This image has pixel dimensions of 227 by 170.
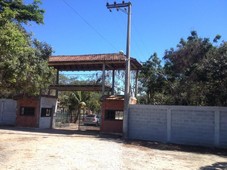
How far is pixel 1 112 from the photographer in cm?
3070

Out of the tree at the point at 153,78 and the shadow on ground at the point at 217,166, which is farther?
the tree at the point at 153,78

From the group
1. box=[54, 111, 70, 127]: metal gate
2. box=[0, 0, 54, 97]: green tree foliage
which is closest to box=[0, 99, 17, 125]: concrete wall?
box=[54, 111, 70, 127]: metal gate

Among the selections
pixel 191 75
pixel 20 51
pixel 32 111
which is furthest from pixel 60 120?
pixel 20 51

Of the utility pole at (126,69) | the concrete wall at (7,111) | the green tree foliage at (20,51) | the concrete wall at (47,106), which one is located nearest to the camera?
the green tree foliage at (20,51)

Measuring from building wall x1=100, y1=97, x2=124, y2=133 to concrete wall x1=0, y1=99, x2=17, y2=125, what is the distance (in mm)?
10350

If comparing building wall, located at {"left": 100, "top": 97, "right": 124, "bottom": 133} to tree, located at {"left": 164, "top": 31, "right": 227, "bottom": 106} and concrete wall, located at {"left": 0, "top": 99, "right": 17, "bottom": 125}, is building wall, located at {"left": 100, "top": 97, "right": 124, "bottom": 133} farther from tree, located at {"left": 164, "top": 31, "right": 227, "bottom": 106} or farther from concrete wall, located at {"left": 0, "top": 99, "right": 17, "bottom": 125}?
concrete wall, located at {"left": 0, "top": 99, "right": 17, "bottom": 125}

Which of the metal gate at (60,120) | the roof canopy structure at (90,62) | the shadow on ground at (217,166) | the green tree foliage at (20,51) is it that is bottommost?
the shadow on ground at (217,166)

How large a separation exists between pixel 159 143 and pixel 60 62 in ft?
40.8

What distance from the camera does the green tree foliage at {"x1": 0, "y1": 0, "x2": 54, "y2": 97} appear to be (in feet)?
30.8

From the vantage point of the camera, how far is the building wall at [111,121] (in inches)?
990

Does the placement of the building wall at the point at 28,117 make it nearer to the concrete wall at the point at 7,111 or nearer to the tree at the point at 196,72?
the concrete wall at the point at 7,111

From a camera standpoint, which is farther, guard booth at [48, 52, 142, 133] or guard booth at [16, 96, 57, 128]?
guard booth at [16, 96, 57, 128]

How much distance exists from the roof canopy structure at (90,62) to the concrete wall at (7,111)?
6.05 metres

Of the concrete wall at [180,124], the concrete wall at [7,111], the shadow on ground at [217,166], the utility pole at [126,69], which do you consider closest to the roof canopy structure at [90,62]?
the utility pole at [126,69]
